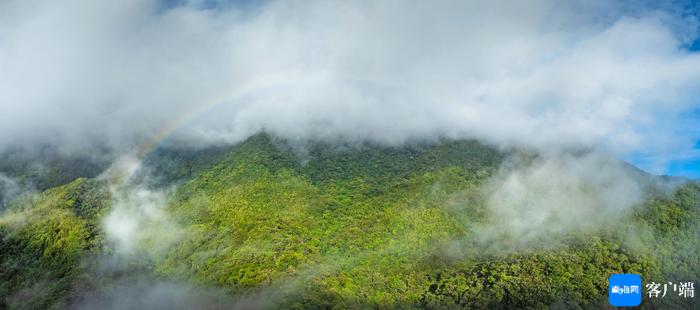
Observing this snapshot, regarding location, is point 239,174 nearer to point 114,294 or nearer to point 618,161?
point 114,294

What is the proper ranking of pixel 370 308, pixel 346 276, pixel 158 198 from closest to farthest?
1. pixel 370 308
2. pixel 346 276
3. pixel 158 198

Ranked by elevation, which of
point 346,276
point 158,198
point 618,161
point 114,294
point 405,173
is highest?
point 618,161

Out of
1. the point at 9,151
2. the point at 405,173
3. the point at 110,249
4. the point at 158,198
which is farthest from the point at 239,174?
the point at 9,151

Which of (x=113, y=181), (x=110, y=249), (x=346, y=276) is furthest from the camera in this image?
(x=113, y=181)

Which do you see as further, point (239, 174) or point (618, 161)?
point (618, 161)

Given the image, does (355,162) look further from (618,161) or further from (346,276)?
(618,161)

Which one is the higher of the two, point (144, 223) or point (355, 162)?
point (355, 162)

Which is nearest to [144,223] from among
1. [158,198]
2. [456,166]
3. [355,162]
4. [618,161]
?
[158,198]
